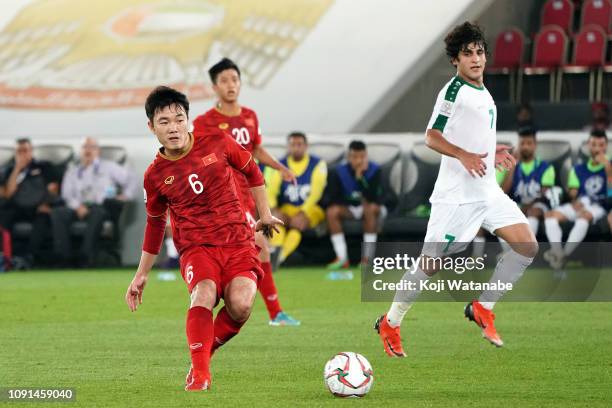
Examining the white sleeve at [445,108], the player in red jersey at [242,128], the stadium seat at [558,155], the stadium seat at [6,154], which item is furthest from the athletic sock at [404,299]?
the stadium seat at [6,154]

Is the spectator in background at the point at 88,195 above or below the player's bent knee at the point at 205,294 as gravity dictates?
below

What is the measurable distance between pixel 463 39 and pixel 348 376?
264 cm

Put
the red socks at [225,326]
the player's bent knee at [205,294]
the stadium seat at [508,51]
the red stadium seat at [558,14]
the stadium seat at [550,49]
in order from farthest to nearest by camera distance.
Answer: the red stadium seat at [558,14] → the stadium seat at [508,51] → the stadium seat at [550,49] → the red socks at [225,326] → the player's bent knee at [205,294]

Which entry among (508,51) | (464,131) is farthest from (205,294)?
(508,51)

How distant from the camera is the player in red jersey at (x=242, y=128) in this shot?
365 inches

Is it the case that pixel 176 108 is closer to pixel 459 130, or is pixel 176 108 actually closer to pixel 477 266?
pixel 459 130

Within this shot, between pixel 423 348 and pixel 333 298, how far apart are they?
3837mm

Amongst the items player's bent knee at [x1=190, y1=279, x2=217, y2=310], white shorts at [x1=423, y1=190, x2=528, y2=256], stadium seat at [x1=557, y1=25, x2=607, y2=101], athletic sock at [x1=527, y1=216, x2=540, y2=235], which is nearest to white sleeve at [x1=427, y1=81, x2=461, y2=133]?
white shorts at [x1=423, y1=190, x2=528, y2=256]

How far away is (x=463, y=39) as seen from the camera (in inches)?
312

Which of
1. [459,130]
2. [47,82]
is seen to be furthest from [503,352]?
[47,82]

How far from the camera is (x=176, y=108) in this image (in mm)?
6590

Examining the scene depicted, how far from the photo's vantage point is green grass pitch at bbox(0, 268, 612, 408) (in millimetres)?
6215

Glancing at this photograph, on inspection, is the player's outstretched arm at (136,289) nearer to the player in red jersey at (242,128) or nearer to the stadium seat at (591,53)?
the player in red jersey at (242,128)

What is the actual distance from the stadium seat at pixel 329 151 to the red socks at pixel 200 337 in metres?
10.2
